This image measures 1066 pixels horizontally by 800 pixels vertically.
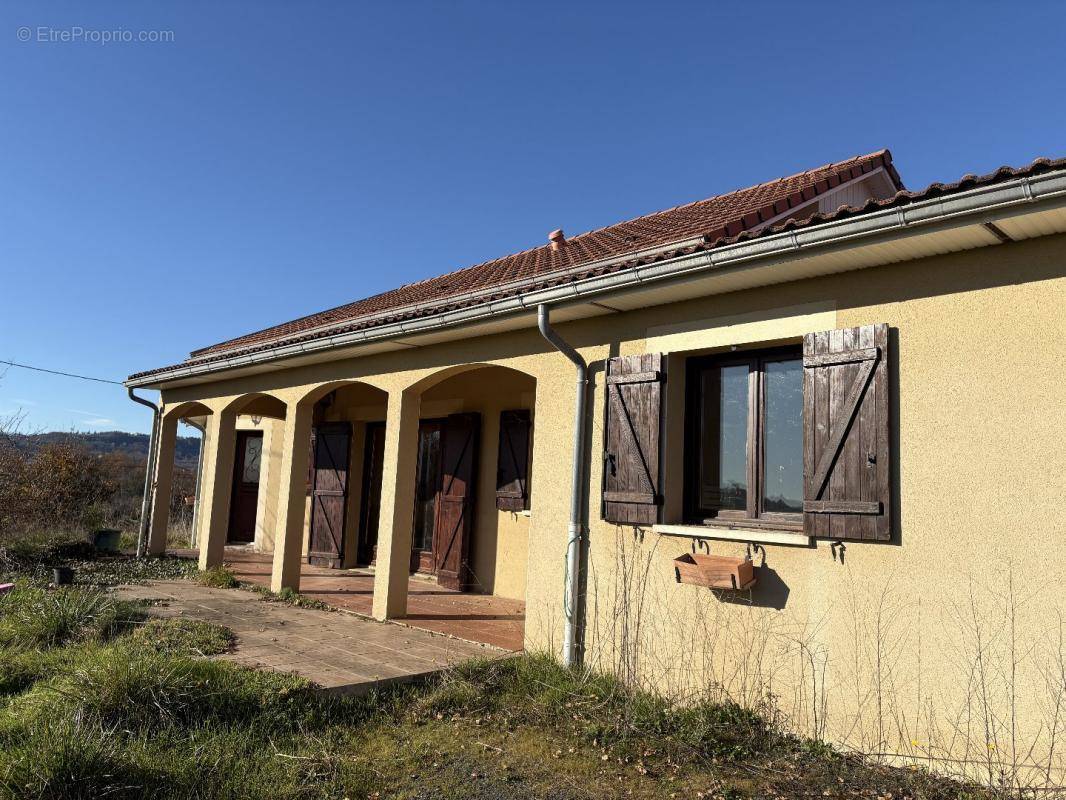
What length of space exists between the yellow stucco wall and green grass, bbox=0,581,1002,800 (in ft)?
0.90

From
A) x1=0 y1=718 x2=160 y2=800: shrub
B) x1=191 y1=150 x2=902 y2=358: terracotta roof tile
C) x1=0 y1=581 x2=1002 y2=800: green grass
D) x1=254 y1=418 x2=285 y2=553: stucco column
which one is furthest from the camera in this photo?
x1=254 y1=418 x2=285 y2=553: stucco column

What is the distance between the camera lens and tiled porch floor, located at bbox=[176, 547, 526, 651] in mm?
7039

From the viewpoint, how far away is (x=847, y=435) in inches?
169

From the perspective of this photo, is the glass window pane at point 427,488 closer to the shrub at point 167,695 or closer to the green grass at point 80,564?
the green grass at point 80,564

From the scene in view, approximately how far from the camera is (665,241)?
6441 mm

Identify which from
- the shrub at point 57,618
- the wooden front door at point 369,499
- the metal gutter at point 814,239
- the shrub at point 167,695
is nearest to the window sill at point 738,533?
the metal gutter at point 814,239

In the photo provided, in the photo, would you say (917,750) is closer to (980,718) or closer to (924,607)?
(980,718)

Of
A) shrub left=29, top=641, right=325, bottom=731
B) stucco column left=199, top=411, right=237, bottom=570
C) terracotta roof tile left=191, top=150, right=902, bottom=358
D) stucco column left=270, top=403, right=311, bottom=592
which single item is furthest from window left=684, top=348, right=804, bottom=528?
stucco column left=199, top=411, right=237, bottom=570

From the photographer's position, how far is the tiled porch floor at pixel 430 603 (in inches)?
277

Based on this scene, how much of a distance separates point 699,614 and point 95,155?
8.36 metres

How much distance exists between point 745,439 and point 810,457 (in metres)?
0.66

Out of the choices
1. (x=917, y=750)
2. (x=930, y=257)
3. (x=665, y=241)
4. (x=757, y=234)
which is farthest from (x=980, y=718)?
(x=665, y=241)

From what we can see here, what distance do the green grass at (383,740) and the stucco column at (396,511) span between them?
87.0 inches

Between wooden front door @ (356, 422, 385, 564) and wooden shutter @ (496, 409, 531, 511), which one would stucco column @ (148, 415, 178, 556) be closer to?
wooden front door @ (356, 422, 385, 564)
